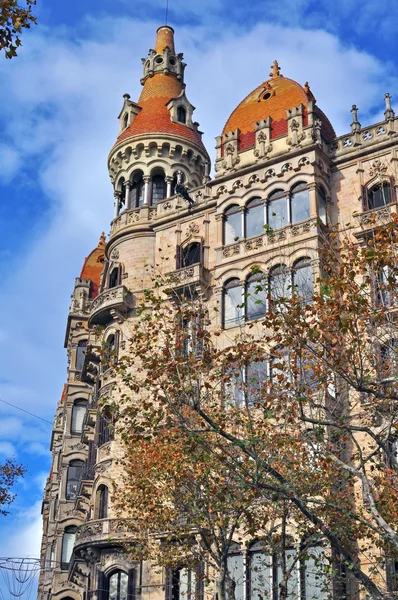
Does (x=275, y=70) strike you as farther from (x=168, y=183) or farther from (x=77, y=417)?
(x=77, y=417)

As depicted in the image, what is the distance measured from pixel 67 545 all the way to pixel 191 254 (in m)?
20.6

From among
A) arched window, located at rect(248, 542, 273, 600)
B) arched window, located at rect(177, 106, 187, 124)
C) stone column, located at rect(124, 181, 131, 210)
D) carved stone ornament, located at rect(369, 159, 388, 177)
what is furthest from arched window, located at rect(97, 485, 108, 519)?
arched window, located at rect(177, 106, 187, 124)

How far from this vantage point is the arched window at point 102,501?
34094mm

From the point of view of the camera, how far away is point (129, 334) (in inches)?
1437

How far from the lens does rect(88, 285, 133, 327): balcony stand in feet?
122

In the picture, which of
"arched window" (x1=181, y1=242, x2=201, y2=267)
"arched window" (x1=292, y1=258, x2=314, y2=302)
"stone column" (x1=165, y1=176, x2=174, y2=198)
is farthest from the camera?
"stone column" (x1=165, y1=176, x2=174, y2=198)

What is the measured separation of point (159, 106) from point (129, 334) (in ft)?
47.9

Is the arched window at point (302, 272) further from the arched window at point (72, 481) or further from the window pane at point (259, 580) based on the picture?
the arched window at point (72, 481)

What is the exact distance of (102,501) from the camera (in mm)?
34656

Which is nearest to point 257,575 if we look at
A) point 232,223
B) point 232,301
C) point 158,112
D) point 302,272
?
point 232,301

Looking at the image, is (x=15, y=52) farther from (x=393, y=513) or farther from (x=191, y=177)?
(x=191, y=177)

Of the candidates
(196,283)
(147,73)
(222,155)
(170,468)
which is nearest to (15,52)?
(170,468)

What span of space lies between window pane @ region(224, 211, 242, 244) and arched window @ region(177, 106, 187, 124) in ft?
35.2

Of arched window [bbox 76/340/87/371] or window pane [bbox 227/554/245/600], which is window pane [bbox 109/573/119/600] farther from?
arched window [bbox 76/340/87/371]
